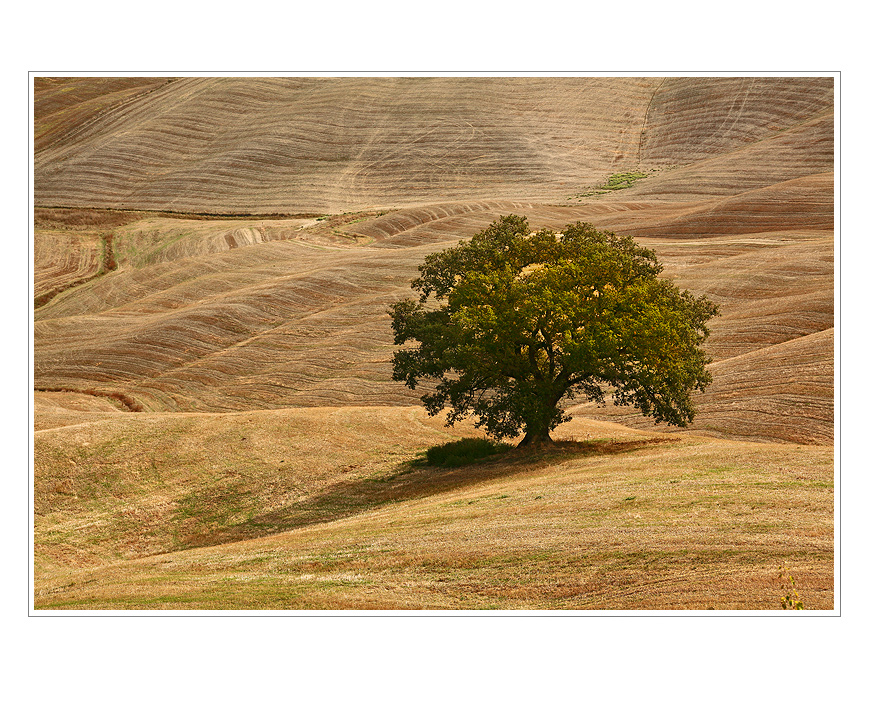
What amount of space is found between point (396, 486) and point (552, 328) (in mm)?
7308

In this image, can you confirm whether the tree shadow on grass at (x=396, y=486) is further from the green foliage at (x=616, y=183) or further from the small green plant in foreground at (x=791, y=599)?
the green foliage at (x=616, y=183)

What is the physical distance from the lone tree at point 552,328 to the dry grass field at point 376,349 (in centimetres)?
203

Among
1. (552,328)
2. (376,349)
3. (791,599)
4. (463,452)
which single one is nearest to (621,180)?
(376,349)

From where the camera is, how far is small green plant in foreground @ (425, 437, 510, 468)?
3016cm

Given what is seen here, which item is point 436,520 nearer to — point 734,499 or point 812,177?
point 734,499

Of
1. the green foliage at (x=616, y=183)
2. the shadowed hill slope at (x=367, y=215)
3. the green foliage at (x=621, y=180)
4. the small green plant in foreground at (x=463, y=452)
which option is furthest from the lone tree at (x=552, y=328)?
the green foliage at (x=621, y=180)

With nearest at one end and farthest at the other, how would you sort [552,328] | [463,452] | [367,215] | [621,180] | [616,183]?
1. [552,328]
2. [463,452]
3. [367,215]
4. [616,183]
5. [621,180]

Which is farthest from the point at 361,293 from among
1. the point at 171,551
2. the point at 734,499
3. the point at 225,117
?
the point at 225,117

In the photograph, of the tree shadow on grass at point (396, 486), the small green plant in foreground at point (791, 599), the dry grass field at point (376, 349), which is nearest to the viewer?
the small green plant in foreground at point (791, 599)

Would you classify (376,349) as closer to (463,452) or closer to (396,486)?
(463,452)

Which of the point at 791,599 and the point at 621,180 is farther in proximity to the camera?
the point at 621,180

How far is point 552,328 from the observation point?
26.6 meters

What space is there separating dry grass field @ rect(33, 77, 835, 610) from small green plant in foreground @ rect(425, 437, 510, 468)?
1.33 metres

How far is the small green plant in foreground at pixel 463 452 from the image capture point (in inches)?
1187
